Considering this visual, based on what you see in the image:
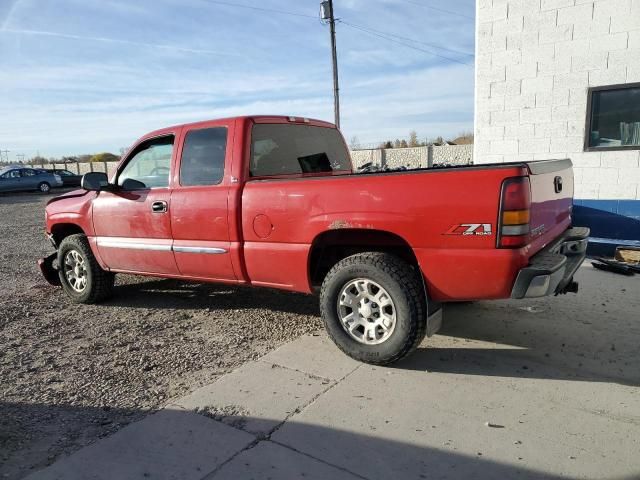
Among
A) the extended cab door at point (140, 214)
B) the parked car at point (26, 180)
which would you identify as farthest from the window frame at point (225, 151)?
the parked car at point (26, 180)

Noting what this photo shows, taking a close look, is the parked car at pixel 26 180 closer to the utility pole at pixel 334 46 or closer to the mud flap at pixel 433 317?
the utility pole at pixel 334 46

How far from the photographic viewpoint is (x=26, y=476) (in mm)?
2559

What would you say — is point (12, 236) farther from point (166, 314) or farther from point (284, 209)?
point (284, 209)

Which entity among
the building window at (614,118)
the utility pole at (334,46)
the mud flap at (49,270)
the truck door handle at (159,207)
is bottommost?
the mud flap at (49,270)

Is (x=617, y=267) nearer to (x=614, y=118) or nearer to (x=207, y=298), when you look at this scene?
(x=614, y=118)

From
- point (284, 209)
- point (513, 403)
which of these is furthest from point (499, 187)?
point (284, 209)

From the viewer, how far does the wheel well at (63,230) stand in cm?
591

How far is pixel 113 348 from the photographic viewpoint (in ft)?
14.0

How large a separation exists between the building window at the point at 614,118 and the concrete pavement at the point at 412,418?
4.10 meters

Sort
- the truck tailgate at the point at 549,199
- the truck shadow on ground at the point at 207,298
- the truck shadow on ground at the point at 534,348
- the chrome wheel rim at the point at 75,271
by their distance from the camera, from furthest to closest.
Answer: the chrome wheel rim at the point at 75,271
the truck shadow on ground at the point at 207,298
the truck shadow on ground at the point at 534,348
the truck tailgate at the point at 549,199

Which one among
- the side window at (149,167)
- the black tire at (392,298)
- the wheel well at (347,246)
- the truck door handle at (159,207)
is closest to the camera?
the black tire at (392,298)

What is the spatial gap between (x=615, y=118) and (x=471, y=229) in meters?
5.56

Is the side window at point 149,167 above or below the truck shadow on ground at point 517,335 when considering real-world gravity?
above

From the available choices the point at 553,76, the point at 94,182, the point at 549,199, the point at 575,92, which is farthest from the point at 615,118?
the point at 94,182
